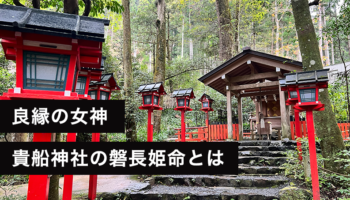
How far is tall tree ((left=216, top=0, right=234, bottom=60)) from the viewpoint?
1290 cm

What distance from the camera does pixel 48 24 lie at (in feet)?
7.64

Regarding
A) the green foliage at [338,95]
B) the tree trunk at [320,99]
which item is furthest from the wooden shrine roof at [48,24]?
the green foliage at [338,95]

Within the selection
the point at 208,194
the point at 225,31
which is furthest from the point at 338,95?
the point at 225,31

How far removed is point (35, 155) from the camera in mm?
2248

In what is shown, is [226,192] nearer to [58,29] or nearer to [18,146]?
[18,146]

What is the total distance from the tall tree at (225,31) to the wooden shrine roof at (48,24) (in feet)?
37.2

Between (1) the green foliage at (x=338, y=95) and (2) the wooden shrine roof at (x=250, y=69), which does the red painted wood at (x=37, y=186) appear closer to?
(1) the green foliage at (x=338, y=95)

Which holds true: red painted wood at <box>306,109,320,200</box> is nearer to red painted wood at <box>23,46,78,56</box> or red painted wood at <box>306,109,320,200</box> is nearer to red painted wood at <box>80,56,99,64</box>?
red painted wood at <box>80,56,99,64</box>

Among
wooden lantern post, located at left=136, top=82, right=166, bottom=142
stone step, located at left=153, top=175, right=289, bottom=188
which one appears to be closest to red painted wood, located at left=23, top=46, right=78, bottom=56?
wooden lantern post, located at left=136, top=82, right=166, bottom=142

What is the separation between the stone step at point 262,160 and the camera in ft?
21.3

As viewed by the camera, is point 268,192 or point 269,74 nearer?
point 268,192

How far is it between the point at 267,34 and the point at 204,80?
1615 centimetres

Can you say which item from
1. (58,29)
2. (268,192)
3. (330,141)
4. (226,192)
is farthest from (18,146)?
(330,141)

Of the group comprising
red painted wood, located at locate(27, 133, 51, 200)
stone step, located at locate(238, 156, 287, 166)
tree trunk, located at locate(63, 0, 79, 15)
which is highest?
tree trunk, located at locate(63, 0, 79, 15)
